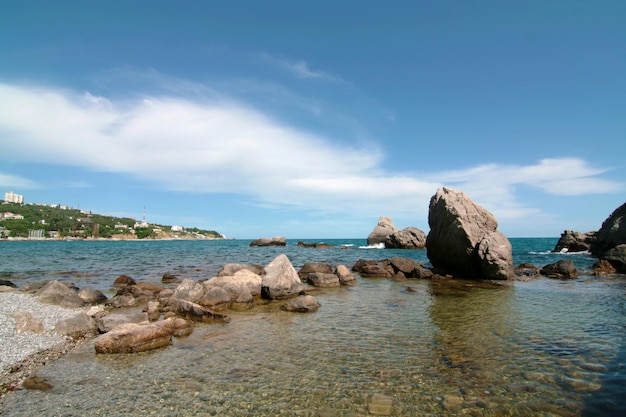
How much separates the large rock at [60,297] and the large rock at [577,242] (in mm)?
67824

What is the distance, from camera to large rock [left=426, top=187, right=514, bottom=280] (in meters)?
→ 24.8

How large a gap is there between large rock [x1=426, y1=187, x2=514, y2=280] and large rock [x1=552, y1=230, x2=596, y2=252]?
135 feet

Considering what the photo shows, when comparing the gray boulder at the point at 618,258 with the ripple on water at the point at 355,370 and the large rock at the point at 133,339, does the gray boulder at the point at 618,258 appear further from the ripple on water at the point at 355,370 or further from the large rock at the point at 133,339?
the large rock at the point at 133,339

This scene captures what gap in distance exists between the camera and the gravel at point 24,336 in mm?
8883

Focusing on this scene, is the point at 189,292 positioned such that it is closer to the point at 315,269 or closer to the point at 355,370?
Answer: the point at 355,370

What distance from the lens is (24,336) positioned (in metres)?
10.5

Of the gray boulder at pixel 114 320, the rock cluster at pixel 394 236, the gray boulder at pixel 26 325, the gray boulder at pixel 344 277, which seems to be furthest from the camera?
the rock cluster at pixel 394 236

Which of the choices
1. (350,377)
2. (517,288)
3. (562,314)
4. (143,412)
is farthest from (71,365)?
(517,288)

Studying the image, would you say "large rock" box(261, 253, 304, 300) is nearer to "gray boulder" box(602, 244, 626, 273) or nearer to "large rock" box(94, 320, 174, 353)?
"large rock" box(94, 320, 174, 353)

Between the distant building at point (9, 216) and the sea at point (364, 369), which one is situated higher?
the distant building at point (9, 216)

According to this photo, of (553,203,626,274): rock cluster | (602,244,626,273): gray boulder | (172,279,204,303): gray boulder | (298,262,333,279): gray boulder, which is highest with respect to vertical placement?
(553,203,626,274): rock cluster

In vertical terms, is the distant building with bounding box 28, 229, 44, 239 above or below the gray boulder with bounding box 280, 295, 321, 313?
above

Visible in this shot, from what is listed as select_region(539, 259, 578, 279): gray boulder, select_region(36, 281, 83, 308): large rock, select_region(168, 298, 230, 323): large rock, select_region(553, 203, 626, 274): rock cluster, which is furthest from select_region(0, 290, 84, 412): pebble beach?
select_region(553, 203, 626, 274): rock cluster

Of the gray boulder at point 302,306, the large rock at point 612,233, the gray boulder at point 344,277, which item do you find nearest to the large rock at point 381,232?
the large rock at point 612,233
